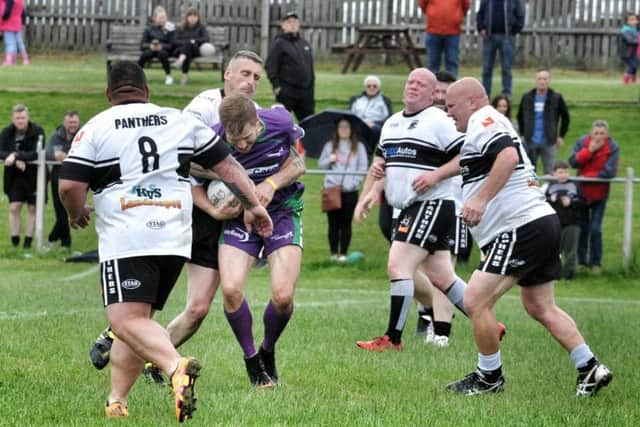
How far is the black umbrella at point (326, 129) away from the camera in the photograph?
19.2 m

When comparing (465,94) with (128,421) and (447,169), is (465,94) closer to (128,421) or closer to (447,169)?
(447,169)

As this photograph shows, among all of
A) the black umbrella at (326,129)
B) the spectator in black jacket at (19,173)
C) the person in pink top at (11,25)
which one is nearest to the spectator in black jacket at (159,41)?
the person in pink top at (11,25)

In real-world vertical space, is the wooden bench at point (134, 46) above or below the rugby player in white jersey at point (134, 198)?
above

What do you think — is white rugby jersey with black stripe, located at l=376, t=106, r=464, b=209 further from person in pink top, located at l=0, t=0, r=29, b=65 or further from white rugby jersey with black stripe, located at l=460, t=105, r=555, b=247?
person in pink top, located at l=0, t=0, r=29, b=65

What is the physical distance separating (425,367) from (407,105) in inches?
92.4

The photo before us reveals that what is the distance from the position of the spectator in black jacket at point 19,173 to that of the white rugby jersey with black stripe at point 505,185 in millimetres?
12049

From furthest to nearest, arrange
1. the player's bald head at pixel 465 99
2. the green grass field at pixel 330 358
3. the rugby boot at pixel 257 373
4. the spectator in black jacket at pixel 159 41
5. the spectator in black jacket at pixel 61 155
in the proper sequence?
the spectator in black jacket at pixel 159 41 → the spectator in black jacket at pixel 61 155 → the player's bald head at pixel 465 99 → the rugby boot at pixel 257 373 → the green grass field at pixel 330 358

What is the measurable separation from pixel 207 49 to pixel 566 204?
1244cm

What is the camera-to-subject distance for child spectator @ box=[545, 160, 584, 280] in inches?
706

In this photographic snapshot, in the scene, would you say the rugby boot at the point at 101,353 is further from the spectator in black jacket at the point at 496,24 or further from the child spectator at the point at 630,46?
the child spectator at the point at 630,46

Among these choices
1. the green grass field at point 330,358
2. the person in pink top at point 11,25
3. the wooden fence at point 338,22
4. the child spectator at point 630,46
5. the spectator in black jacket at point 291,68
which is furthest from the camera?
the wooden fence at point 338,22

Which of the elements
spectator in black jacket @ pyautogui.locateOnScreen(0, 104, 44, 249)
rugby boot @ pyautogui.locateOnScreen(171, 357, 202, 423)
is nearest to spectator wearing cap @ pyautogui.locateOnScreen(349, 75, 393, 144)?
spectator in black jacket @ pyautogui.locateOnScreen(0, 104, 44, 249)

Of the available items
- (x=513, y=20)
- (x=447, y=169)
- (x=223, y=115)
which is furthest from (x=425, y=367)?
(x=513, y=20)

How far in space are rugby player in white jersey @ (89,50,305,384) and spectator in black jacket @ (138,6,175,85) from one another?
19.1m
